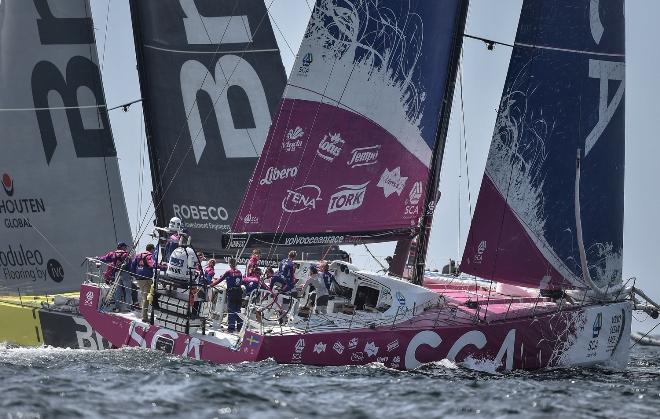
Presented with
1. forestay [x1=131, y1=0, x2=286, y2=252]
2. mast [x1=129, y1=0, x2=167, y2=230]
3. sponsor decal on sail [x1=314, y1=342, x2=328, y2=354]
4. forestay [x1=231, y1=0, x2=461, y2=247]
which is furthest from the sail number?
sponsor decal on sail [x1=314, y1=342, x2=328, y2=354]

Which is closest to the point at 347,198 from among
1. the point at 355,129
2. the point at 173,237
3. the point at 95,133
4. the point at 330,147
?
the point at 330,147

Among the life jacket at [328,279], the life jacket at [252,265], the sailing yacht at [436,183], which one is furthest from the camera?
the sailing yacht at [436,183]

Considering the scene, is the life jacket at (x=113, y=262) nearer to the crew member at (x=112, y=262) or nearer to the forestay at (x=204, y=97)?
the crew member at (x=112, y=262)

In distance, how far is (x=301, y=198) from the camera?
68.6ft

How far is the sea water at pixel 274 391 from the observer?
1399 cm

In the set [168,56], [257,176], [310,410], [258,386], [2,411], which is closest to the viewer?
[2,411]

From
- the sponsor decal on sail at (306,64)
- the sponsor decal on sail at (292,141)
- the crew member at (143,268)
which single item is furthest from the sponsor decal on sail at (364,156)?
the crew member at (143,268)

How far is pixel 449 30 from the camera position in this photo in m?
21.6

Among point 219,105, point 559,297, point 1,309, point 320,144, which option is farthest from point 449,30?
point 1,309

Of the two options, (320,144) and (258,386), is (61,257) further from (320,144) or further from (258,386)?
(258,386)

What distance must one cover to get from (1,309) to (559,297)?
8.77m

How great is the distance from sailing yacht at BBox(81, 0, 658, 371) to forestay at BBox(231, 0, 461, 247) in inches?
0.8

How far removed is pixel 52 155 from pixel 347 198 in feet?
20.4

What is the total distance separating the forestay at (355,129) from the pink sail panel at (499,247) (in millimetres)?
995
